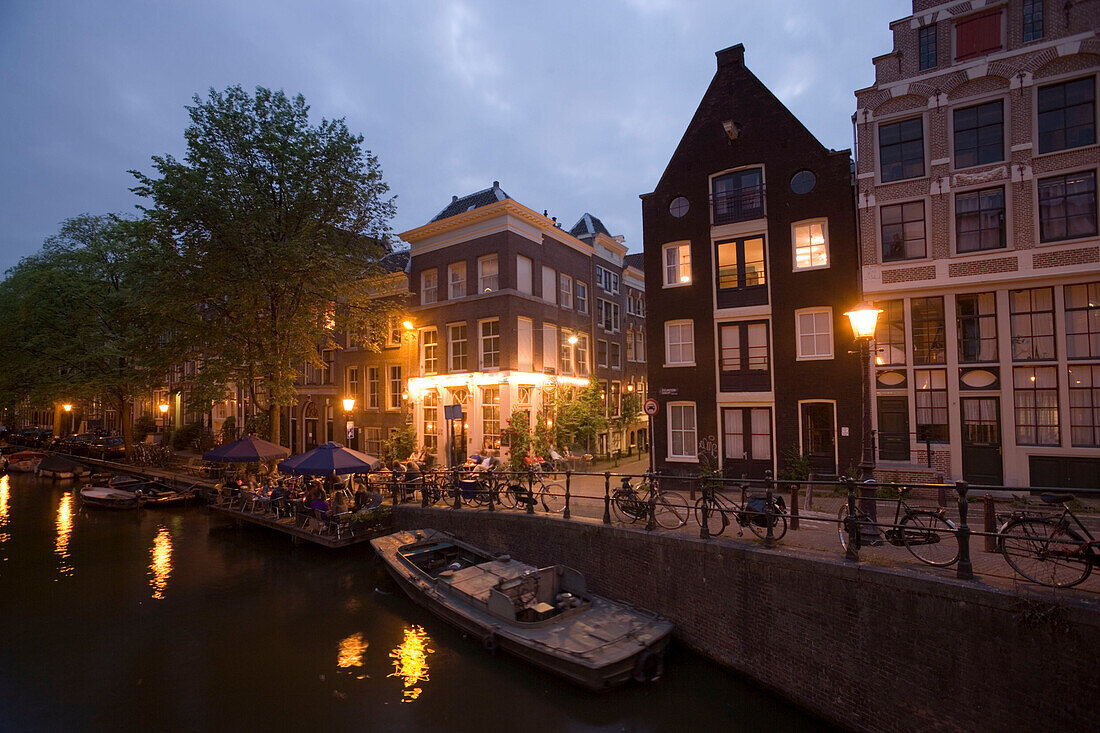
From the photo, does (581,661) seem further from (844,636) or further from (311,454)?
(311,454)

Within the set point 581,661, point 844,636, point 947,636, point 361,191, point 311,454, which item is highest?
point 361,191

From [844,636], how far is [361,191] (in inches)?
928

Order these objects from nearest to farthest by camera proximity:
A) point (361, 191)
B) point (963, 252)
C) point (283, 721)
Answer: point (283, 721)
point (963, 252)
point (361, 191)

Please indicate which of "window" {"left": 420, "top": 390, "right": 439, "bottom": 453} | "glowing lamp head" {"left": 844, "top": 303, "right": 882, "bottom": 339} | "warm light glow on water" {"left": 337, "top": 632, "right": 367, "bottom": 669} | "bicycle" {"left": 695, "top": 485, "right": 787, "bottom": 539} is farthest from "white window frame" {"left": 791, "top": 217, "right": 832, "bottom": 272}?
"window" {"left": 420, "top": 390, "right": 439, "bottom": 453}

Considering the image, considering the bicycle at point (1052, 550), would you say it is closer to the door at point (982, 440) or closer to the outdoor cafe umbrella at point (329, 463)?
the door at point (982, 440)

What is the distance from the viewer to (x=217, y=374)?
21188 millimetres

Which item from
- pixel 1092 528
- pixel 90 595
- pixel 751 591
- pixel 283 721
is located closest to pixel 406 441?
pixel 90 595

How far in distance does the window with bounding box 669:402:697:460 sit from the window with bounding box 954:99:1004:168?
38.2 ft

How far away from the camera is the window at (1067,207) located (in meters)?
14.6

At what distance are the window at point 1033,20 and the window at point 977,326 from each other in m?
7.68

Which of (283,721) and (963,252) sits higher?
(963,252)

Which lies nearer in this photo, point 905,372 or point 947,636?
point 947,636

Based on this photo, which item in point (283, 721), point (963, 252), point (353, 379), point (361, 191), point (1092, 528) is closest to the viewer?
point (283, 721)

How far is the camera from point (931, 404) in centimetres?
1639
